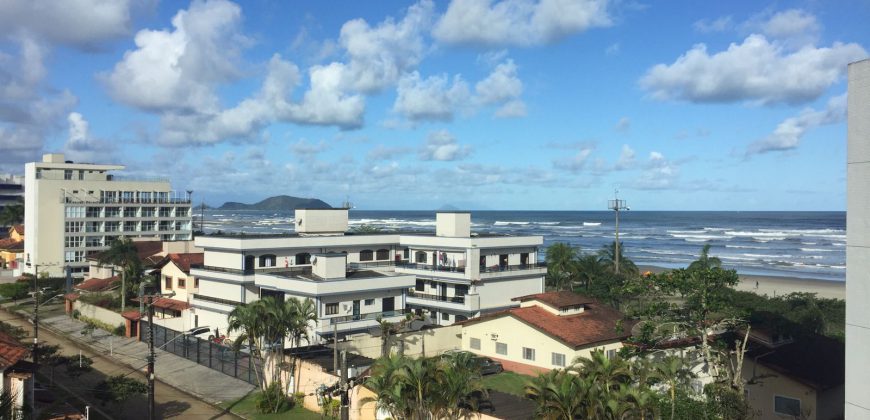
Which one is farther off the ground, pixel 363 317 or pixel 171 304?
pixel 363 317

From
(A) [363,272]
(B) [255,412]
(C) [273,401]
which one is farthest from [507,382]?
(A) [363,272]

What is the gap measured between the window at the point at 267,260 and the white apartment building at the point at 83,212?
45.4 meters

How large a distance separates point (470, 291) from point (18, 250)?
74614mm

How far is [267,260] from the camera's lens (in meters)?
52.0

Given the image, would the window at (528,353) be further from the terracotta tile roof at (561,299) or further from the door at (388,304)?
the door at (388,304)

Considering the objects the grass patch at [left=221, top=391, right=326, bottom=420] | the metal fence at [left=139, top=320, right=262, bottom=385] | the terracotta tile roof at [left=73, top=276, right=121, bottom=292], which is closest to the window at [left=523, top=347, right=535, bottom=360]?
the grass patch at [left=221, top=391, right=326, bottom=420]

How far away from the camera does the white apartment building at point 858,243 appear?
48.3 ft

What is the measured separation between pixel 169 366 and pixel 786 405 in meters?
36.1

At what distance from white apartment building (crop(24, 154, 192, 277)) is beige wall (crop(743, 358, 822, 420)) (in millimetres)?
80392

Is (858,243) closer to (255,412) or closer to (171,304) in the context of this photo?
(255,412)

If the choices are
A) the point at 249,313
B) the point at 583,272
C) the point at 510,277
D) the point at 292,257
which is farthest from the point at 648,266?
the point at 249,313

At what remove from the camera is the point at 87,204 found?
3457 inches

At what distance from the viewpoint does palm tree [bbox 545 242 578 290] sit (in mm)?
65312

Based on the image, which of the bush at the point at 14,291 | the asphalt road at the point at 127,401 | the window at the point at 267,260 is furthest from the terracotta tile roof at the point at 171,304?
the bush at the point at 14,291
